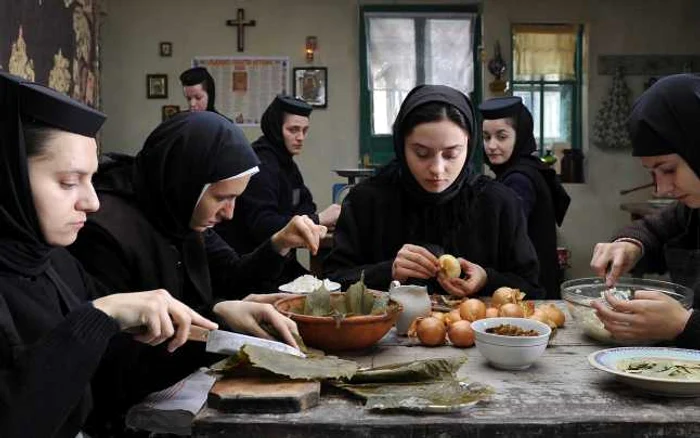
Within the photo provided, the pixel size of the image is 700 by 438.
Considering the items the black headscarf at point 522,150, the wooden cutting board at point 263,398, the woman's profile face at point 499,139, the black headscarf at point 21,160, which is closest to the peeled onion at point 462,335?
the wooden cutting board at point 263,398

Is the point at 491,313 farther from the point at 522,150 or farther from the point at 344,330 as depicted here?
the point at 522,150

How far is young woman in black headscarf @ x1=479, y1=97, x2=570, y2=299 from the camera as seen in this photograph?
3.87 m

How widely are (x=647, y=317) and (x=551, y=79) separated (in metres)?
6.59

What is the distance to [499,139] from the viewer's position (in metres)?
4.16

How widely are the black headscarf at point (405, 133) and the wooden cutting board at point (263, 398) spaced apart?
1.34 meters

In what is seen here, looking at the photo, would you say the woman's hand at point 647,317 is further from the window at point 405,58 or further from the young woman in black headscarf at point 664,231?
the window at point 405,58

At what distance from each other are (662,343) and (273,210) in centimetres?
288

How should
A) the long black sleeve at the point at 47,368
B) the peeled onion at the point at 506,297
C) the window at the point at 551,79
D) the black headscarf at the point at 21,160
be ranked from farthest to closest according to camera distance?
the window at the point at 551,79, the peeled onion at the point at 506,297, the black headscarf at the point at 21,160, the long black sleeve at the point at 47,368

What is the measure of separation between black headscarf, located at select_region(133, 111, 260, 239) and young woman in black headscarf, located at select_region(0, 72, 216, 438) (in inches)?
24.7

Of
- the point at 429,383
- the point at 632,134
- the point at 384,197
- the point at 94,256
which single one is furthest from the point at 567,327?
the point at 94,256

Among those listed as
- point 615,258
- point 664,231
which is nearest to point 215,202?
point 615,258

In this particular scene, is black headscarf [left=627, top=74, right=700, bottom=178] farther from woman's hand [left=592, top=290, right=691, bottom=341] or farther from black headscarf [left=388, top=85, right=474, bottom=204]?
black headscarf [left=388, top=85, right=474, bottom=204]

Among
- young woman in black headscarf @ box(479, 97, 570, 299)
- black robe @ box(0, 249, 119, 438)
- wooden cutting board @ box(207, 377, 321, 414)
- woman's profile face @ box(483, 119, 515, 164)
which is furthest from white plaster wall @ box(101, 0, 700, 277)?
wooden cutting board @ box(207, 377, 321, 414)

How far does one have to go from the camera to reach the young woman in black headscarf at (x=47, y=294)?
4.49 feet
